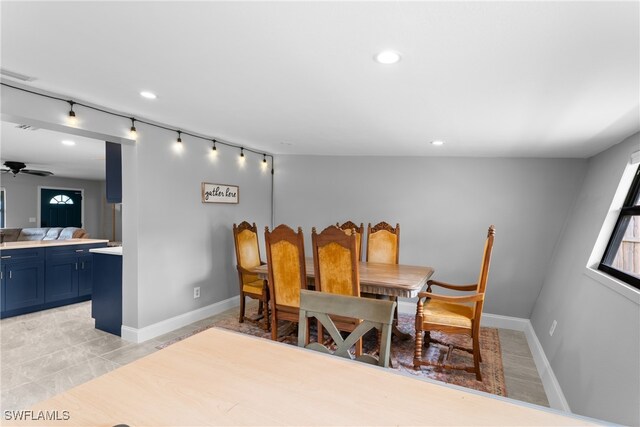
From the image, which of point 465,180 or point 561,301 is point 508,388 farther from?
point 465,180

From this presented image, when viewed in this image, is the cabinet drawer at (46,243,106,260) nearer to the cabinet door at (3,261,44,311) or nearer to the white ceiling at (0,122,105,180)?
the cabinet door at (3,261,44,311)

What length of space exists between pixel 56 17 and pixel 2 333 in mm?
3877

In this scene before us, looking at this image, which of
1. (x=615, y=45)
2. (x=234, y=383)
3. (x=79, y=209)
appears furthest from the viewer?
(x=79, y=209)

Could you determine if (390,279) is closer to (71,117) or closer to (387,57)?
(387,57)

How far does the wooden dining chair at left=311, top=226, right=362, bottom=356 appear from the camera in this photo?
272 centimetres

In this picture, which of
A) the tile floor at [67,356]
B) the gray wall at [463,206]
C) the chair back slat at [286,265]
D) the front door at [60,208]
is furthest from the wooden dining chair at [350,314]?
the front door at [60,208]

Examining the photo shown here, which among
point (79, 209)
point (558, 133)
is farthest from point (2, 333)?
point (79, 209)

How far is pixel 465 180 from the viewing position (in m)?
4.24

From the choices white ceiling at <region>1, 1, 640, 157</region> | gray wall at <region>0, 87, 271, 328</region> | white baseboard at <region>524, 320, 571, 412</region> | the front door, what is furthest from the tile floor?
the front door

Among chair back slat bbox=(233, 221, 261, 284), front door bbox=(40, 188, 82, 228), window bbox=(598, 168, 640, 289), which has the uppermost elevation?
window bbox=(598, 168, 640, 289)

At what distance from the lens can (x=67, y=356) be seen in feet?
9.89

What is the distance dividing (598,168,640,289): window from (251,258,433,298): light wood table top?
137cm

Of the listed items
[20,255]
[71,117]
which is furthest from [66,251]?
[71,117]

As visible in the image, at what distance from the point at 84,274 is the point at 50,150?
2.12 m
